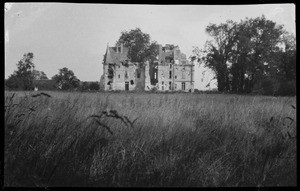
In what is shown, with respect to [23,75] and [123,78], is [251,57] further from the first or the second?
[23,75]

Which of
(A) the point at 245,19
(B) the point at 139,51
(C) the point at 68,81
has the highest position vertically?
(A) the point at 245,19

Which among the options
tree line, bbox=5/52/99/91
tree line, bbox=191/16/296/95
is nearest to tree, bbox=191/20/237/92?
tree line, bbox=191/16/296/95

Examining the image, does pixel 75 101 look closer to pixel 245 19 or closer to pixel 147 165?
pixel 147 165

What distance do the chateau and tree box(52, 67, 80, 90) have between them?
41cm

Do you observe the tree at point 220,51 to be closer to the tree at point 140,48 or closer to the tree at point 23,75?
the tree at point 140,48

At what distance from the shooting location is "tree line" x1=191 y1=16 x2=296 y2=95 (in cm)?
445

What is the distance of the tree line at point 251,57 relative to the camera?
4449mm

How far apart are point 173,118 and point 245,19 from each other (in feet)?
5.92

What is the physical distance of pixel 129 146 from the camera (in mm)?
3676

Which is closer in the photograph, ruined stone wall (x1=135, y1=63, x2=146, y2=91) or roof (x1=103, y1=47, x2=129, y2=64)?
roof (x1=103, y1=47, x2=129, y2=64)

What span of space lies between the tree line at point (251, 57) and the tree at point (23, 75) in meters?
2.26

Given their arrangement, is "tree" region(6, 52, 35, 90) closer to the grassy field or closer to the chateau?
the grassy field

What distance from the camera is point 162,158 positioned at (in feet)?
12.0
